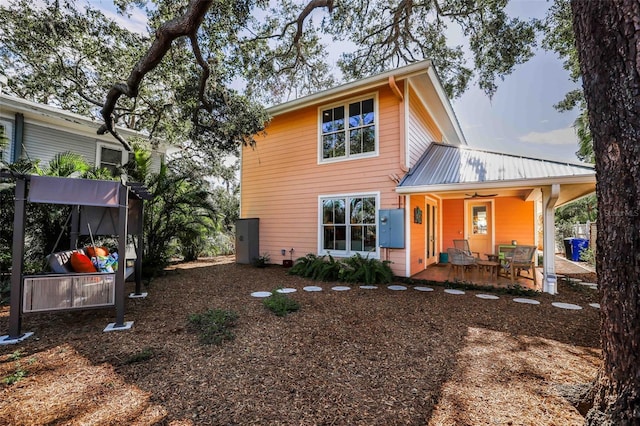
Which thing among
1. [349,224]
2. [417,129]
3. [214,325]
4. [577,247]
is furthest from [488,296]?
[577,247]

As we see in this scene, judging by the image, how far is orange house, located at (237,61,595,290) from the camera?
6809mm

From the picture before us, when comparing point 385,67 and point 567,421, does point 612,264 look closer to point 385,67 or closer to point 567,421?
point 567,421

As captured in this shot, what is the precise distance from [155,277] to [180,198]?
88.1 inches

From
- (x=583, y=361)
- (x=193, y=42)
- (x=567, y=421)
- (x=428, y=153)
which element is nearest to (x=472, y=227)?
(x=428, y=153)

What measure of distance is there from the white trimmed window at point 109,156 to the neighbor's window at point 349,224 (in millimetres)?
7994

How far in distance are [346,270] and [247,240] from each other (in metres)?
4.18

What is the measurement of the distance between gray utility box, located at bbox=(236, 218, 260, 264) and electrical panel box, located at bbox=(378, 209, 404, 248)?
4649 mm

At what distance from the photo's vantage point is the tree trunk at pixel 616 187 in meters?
1.62

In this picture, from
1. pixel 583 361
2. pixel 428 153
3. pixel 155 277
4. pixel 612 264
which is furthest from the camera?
pixel 428 153

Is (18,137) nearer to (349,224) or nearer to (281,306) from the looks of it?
(281,306)

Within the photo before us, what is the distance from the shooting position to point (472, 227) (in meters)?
10.7

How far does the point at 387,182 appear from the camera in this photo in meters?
7.68

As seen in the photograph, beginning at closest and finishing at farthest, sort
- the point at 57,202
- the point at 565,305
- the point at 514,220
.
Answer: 1. the point at 57,202
2. the point at 565,305
3. the point at 514,220

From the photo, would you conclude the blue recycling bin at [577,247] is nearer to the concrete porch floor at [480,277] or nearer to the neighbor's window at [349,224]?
the concrete porch floor at [480,277]
